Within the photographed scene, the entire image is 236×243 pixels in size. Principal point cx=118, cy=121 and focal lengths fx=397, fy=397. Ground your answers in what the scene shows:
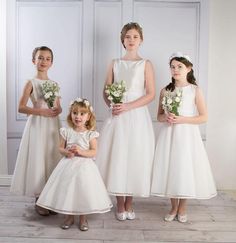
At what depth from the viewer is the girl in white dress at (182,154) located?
11.4ft

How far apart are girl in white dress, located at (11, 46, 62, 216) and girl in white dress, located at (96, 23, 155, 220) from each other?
473mm

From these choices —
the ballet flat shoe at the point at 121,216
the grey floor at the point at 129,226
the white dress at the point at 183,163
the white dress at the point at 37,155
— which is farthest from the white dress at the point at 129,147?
the white dress at the point at 37,155

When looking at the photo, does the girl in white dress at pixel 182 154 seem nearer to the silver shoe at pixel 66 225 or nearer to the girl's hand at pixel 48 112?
the silver shoe at pixel 66 225

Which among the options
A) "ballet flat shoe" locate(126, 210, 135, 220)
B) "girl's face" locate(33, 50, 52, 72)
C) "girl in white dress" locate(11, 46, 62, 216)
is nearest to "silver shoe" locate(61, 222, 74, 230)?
"girl in white dress" locate(11, 46, 62, 216)

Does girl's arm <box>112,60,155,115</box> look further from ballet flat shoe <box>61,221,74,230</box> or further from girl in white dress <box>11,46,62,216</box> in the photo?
ballet flat shoe <box>61,221,74,230</box>

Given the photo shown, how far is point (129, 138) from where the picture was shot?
11.8 feet

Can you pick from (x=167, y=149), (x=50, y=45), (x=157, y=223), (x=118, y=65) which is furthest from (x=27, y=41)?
(x=157, y=223)

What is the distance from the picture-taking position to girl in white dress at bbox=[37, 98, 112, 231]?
3.21 metres

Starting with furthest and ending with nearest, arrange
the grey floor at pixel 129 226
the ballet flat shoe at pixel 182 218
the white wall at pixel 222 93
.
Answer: the white wall at pixel 222 93 → the ballet flat shoe at pixel 182 218 → the grey floor at pixel 129 226

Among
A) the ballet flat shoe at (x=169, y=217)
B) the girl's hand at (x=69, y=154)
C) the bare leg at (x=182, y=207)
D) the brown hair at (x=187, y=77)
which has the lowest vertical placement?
the ballet flat shoe at (x=169, y=217)

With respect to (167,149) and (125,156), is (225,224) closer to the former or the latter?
(167,149)

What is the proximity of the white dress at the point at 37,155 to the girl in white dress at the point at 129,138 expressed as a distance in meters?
0.45

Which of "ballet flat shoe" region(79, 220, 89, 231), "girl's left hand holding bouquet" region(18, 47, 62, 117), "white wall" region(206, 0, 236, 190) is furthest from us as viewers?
"white wall" region(206, 0, 236, 190)

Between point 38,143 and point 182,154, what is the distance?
1.31 metres
